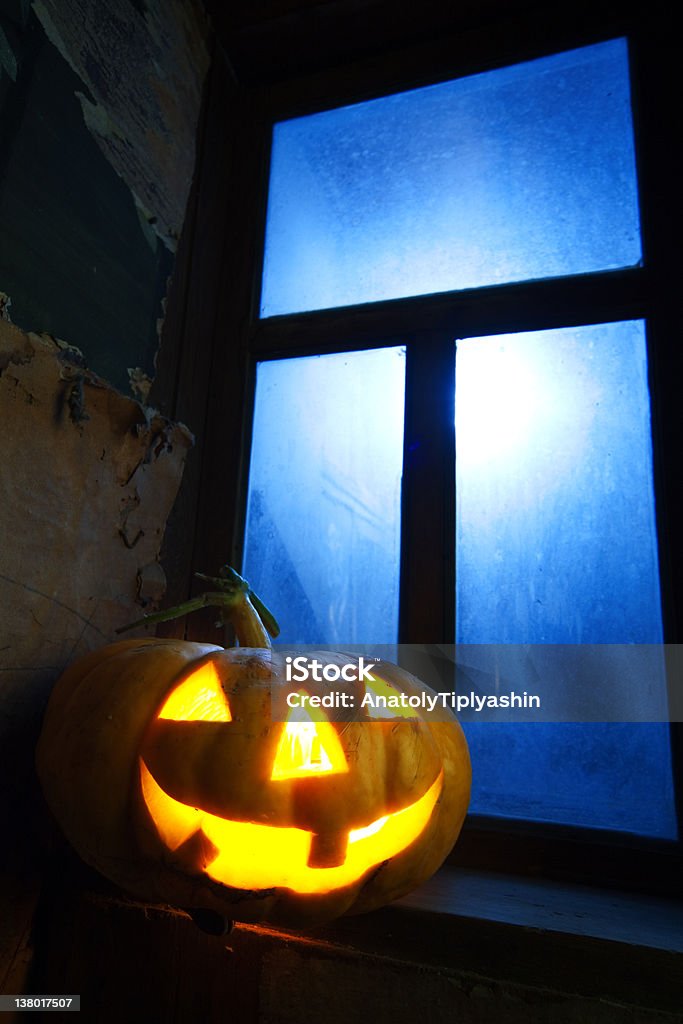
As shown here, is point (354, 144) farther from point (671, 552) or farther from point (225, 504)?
point (671, 552)

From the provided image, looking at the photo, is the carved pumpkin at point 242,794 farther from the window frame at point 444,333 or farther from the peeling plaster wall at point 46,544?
the window frame at point 444,333

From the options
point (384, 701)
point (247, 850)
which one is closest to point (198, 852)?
point (247, 850)

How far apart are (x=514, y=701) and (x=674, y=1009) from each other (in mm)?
445

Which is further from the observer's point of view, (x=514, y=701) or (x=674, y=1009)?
(x=514, y=701)

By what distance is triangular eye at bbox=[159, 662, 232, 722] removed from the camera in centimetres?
69

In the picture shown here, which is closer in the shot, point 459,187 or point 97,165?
point 97,165

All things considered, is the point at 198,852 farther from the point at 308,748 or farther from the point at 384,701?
the point at 384,701

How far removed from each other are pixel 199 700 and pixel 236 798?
0.43 feet

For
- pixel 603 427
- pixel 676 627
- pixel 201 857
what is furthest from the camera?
pixel 603 427

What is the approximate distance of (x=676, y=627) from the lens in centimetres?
100

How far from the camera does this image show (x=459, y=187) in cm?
133

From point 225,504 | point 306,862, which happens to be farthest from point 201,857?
point 225,504

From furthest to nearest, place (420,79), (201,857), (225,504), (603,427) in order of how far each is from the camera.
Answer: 1. (420,79)
2. (225,504)
3. (603,427)
4. (201,857)

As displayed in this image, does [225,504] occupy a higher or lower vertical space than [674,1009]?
higher
